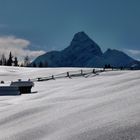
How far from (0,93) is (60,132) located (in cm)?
1633

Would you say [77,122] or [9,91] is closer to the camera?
[77,122]

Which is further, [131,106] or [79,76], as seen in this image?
[79,76]

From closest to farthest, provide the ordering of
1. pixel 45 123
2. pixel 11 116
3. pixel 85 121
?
1. pixel 85 121
2. pixel 45 123
3. pixel 11 116

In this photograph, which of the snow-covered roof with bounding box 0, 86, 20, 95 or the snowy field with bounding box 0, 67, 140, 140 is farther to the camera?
the snow-covered roof with bounding box 0, 86, 20, 95

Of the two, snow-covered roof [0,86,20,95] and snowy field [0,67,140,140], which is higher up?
snowy field [0,67,140,140]

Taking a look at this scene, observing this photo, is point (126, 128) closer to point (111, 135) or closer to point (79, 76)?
point (111, 135)

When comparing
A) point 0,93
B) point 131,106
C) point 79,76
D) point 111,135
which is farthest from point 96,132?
point 79,76

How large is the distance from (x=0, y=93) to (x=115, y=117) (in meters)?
16.6

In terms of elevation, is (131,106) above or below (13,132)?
above

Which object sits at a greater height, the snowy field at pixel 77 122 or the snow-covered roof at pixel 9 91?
the snowy field at pixel 77 122

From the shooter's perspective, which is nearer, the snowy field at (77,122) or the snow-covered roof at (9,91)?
the snowy field at (77,122)

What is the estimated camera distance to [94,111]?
9.37 m

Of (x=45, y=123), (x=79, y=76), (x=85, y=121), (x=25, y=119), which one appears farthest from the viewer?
(x=79, y=76)

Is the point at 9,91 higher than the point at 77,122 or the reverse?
the reverse
